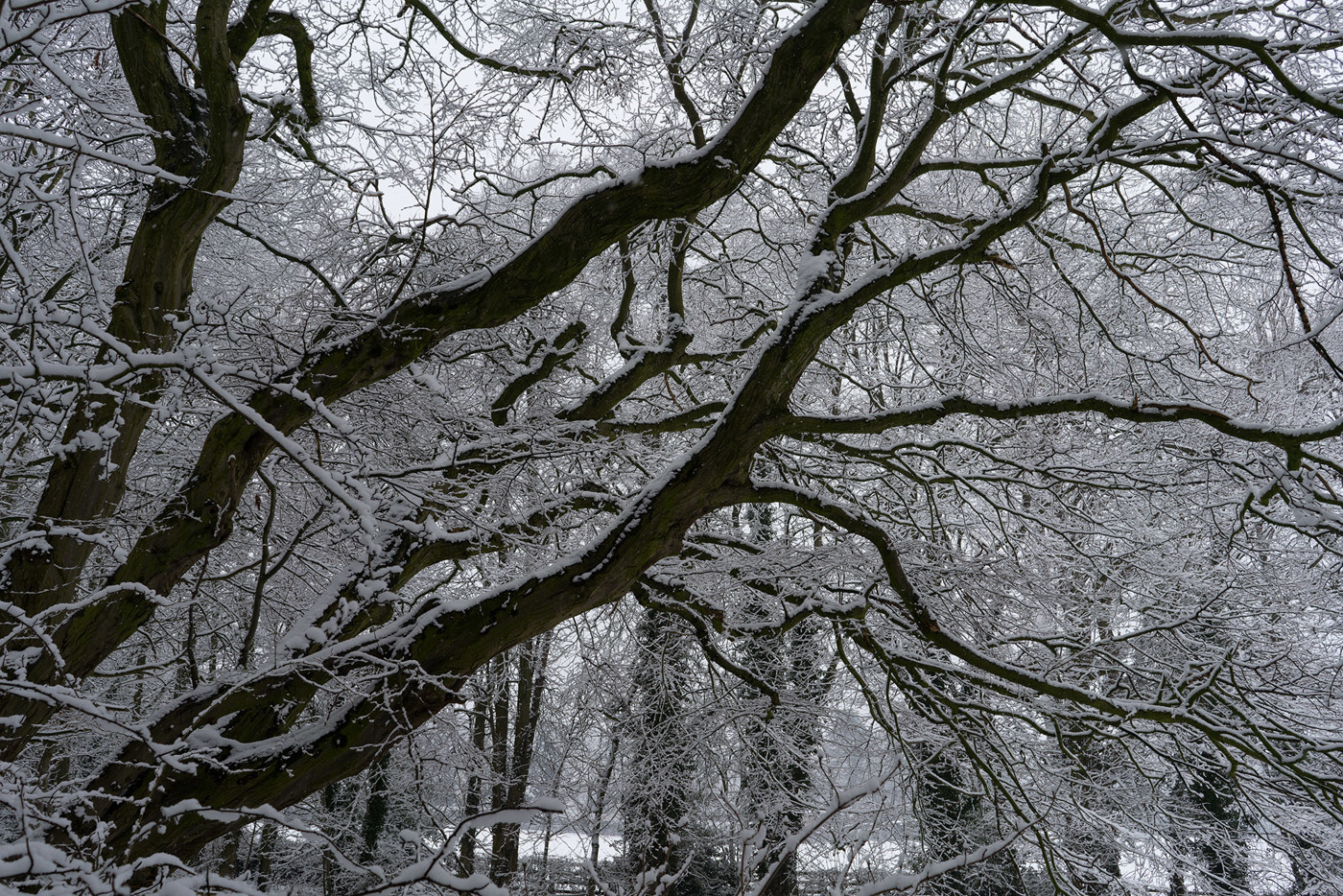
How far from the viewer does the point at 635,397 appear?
6.77 m

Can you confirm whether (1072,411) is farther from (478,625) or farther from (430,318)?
(430,318)

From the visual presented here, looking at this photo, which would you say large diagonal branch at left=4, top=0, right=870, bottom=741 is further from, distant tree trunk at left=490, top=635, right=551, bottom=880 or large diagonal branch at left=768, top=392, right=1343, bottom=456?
distant tree trunk at left=490, top=635, right=551, bottom=880

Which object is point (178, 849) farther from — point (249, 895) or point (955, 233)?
point (955, 233)

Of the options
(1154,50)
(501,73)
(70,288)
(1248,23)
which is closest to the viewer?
(1154,50)

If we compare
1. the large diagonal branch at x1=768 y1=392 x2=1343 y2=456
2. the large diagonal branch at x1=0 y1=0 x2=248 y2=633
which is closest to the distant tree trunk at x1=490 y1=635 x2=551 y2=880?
the large diagonal branch at x1=0 y1=0 x2=248 y2=633

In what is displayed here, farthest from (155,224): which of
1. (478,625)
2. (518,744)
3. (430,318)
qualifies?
(518,744)

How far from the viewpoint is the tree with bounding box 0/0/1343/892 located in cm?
298

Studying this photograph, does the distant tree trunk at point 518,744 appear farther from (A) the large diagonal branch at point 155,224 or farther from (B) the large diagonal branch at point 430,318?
(A) the large diagonal branch at point 155,224

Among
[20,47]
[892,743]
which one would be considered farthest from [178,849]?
[892,743]

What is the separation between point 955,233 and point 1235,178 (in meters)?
2.10

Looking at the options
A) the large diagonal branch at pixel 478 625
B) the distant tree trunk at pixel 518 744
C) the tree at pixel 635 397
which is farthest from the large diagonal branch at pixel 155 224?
the distant tree trunk at pixel 518 744

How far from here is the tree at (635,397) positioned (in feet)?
9.78

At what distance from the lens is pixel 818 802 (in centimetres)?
686

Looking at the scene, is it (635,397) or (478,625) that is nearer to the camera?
(478,625)
